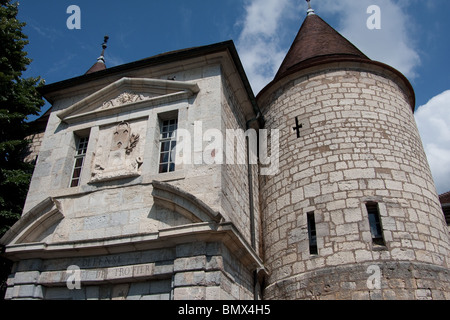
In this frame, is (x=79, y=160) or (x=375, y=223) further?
(x=79, y=160)

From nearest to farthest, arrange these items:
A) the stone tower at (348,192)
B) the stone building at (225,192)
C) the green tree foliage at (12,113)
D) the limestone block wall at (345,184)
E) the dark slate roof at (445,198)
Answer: the stone building at (225,192)
the stone tower at (348,192)
the limestone block wall at (345,184)
the green tree foliage at (12,113)
the dark slate roof at (445,198)

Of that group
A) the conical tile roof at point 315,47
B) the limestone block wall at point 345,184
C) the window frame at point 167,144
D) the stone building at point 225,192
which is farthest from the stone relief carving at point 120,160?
the conical tile roof at point 315,47

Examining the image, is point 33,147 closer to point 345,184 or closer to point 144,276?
point 144,276

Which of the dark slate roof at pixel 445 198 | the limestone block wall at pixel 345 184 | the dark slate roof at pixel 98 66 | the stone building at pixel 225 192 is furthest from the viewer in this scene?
the dark slate roof at pixel 98 66

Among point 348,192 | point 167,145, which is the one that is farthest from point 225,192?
point 348,192

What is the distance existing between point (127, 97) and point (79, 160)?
1.69 meters

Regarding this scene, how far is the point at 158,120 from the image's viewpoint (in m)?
7.65

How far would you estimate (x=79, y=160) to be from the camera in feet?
26.2

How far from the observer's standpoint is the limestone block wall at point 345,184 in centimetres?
696

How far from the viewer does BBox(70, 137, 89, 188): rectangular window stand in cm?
768

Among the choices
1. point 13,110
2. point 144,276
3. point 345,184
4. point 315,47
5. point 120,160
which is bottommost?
point 144,276

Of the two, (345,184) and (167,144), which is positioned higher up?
(167,144)

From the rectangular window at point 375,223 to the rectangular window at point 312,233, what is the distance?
1.07 meters

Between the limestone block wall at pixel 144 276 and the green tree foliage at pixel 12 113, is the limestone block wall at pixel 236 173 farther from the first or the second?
the green tree foliage at pixel 12 113
